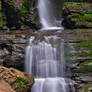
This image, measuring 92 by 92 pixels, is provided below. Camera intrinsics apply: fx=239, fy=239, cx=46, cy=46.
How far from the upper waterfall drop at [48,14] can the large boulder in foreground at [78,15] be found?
6.36 ft

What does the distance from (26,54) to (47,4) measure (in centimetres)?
1031

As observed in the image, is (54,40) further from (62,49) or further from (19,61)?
(19,61)

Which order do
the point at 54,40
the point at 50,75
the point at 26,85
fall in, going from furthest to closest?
the point at 54,40, the point at 50,75, the point at 26,85

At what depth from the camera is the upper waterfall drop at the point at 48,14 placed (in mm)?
21875

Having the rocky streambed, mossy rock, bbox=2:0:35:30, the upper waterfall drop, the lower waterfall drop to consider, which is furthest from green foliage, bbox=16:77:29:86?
the upper waterfall drop

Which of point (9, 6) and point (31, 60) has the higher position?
point (9, 6)

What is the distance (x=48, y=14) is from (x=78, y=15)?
4672mm

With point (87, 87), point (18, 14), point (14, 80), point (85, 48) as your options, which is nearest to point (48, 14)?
point (18, 14)

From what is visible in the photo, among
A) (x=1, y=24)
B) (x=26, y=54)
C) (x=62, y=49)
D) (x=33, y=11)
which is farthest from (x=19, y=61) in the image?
(x=33, y=11)

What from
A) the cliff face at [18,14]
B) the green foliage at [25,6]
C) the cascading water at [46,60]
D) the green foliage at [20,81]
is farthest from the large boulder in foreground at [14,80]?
the green foliage at [25,6]

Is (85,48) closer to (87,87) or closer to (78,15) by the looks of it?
(87,87)

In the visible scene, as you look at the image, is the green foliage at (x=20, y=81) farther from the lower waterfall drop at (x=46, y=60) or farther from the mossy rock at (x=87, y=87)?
the mossy rock at (x=87, y=87)

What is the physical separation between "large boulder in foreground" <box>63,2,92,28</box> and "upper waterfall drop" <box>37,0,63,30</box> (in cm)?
194

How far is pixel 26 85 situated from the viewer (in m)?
11.4
